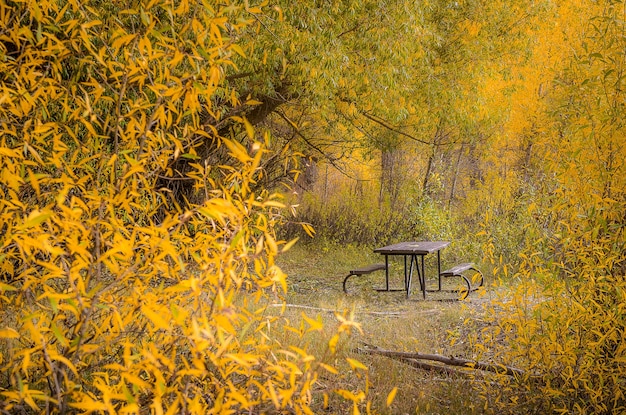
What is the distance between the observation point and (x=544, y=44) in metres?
11.5

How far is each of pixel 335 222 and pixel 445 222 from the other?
2385 mm

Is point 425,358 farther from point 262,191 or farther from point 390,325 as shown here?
point 262,191

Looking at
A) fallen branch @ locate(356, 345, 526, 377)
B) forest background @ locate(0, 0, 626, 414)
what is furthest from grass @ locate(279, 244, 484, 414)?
forest background @ locate(0, 0, 626, 414)

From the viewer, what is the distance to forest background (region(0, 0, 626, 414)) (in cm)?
152

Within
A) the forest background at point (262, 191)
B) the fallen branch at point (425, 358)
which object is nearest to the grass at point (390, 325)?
the fallen branch at point (425, 358)

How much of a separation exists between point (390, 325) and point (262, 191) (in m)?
3.67

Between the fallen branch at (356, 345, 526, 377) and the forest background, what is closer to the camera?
the forest background

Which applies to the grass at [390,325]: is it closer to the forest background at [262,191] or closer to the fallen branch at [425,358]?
the fallen branch at [425,358]

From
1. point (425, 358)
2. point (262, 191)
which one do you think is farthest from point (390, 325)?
point (262, 191)

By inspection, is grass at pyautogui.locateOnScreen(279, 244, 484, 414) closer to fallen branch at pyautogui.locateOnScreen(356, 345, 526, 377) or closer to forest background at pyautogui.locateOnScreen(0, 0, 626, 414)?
fallen branch at pyautogui.locateOnScreen(356, 345, 526, 377)

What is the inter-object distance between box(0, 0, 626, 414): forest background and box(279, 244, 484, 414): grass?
0.16 metres

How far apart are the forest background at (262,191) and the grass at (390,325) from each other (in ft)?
0.54

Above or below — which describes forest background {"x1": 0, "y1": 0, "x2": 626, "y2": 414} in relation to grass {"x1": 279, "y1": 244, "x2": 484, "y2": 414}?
above

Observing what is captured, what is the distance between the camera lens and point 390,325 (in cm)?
580
